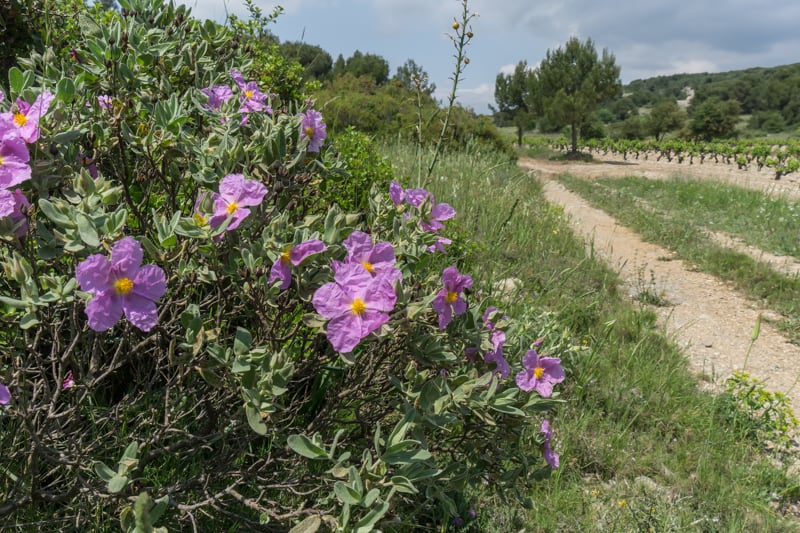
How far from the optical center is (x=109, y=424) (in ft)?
4.74

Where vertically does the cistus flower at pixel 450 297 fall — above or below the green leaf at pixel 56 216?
below

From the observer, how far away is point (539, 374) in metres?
1.44

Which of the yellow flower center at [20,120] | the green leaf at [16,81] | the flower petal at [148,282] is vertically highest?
the green leaf at [16,81]

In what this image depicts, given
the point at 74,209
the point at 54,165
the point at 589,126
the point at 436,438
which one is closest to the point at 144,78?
the point at 54,165

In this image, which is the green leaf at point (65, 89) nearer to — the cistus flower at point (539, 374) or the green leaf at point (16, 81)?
the green leaf at point (16, 81)

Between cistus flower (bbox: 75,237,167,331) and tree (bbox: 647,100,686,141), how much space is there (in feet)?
165

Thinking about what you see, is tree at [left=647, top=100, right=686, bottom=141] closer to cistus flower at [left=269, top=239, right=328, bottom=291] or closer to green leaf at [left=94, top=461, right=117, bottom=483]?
cistus flower at [left=269, top=239, right=328, bottom=291]

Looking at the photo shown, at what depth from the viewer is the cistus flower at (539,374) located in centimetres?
140

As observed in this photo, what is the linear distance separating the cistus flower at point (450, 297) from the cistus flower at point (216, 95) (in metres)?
0.87

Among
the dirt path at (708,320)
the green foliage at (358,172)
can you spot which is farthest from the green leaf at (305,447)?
the dirt path at (708,320)

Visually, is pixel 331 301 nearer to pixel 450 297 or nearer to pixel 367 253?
pixel 367 253

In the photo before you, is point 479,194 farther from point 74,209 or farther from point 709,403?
point 74,209

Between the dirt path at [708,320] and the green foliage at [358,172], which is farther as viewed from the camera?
the dirt path at [708,320]

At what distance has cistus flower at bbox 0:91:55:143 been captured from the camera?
107cm
